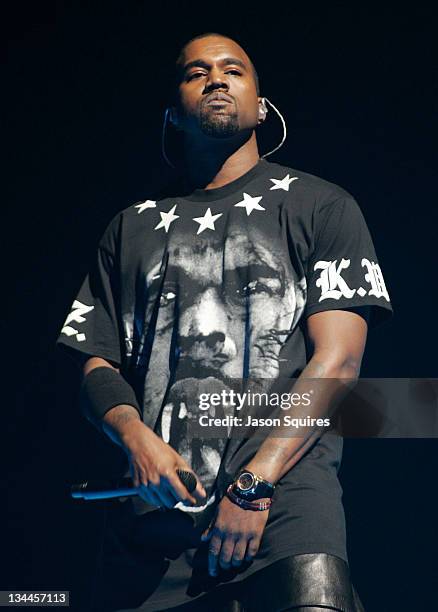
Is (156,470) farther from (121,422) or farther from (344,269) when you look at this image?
(344,269)

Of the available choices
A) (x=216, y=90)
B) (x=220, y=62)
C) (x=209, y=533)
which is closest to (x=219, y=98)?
(x=216, y=90)

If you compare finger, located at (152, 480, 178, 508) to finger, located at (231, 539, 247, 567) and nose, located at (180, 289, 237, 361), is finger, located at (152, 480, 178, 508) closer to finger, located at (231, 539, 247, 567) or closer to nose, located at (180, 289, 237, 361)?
finger, located at (231, 539, 247, 567)

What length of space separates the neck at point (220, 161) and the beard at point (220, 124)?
0.03 metres

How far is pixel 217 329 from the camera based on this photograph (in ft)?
7.59

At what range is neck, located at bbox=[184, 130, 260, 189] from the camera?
2613 millimetres

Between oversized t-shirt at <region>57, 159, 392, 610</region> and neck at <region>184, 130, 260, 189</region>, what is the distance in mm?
39

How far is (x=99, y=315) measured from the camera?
8.22ft

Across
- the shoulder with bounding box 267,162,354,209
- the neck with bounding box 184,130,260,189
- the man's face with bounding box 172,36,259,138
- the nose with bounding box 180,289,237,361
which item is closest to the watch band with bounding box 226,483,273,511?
the nose with bounding box 180,289,237,361

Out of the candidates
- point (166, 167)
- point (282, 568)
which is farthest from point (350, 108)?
point (282, 568)

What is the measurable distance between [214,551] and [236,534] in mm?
60

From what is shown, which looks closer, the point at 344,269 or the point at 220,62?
the point at 344,269

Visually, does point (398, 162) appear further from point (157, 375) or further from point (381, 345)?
point (157, 375)

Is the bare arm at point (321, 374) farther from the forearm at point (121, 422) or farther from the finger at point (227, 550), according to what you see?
the forearm at point (121, 422)

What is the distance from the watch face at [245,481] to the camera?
202cm
